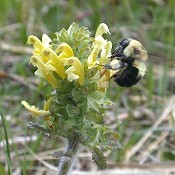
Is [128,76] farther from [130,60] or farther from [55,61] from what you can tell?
[55,61]

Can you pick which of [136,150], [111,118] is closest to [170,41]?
[111,118]

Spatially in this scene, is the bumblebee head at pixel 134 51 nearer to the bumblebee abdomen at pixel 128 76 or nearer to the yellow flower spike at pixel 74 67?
the bumblebee abdomen at pixel 128 76

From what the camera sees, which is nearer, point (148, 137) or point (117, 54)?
point (117, 54)

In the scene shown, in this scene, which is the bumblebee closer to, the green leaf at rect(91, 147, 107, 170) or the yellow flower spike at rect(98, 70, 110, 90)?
the yellow flower spike at rect(98, 70, 110, 90)

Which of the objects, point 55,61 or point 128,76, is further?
point 128,76

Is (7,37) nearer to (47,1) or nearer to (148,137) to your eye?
(47,1)

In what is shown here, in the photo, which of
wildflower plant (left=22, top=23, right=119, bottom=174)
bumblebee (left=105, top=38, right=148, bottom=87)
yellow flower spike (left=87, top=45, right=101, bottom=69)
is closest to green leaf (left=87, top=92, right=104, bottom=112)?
wildflower plant (left=22, top=23, right=119, bottom=174)

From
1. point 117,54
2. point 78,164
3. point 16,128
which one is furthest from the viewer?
point 16,128

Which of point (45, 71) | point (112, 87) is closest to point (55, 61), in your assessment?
point (45, 71)
